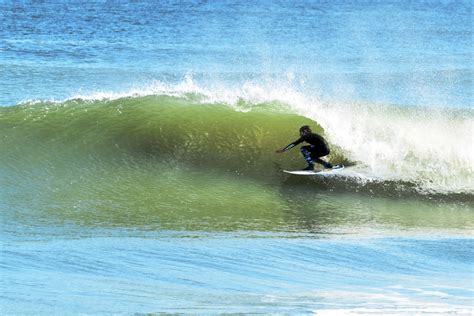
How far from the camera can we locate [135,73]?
26609 millimetres

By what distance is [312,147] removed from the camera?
46.9 feet

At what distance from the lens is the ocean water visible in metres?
9.07

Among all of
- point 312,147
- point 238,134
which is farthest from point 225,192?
point 238,134

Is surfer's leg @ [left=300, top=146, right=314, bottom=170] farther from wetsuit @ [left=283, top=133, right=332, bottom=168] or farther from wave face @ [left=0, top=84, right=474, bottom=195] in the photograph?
wave face @ [left=0, top=84, right=474, bottom=195]

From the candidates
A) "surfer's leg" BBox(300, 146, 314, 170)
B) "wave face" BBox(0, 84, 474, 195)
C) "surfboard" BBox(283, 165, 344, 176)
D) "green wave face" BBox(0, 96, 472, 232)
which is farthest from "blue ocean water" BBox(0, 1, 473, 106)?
"surfer's leg" BBox(300, 146, 314, 170)

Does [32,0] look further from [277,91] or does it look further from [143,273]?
[143,273]

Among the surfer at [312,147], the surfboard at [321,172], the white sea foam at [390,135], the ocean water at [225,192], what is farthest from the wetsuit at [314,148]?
the white sea foam at [390,135]

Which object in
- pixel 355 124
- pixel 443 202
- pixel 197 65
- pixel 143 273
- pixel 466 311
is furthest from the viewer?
pixel 197 65

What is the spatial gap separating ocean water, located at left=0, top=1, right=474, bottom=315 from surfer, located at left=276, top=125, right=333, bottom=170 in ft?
1.19

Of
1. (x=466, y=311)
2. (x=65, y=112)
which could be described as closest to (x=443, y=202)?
(x=466, y=311)

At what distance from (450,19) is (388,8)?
25.2 feet

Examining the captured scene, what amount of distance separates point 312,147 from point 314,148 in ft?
0.12

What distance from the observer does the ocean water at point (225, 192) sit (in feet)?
29.8

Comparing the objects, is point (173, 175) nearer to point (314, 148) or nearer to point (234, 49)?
point (314, 148)
